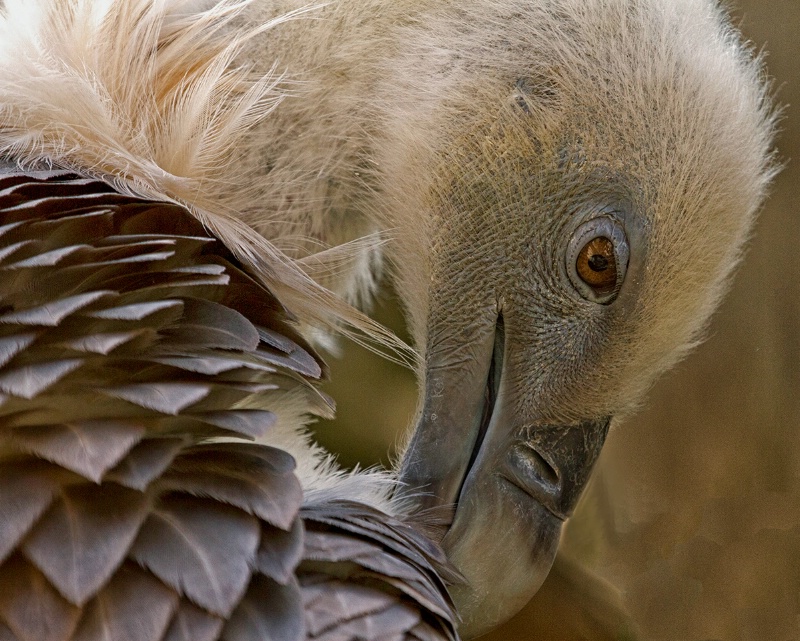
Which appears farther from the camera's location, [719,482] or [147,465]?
[719,482]

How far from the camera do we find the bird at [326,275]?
902mm

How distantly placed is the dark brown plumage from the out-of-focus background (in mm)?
718

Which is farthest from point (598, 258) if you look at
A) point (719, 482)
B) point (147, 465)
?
point (147, 465)

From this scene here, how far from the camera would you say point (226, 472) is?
3.15 feet

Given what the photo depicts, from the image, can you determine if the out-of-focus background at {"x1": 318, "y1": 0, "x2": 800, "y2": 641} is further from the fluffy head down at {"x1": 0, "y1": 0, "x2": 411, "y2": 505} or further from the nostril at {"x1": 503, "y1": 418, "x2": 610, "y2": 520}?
the fluffy head down at {"x1": 0, "y1": 0, "x2": 411, "y2": 505}

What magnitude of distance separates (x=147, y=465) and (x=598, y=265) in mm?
737

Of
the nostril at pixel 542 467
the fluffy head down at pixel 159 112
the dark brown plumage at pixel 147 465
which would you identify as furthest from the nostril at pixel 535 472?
the dark brown plumage at pixel 147 465

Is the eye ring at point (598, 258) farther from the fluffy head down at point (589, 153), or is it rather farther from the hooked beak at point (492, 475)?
the hooked beak at point (492, 475)

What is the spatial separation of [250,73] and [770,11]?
0.82 metres

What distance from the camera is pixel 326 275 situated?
59.1 inches

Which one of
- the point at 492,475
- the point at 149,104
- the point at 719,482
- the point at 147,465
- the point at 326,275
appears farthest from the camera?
the point at 719,482

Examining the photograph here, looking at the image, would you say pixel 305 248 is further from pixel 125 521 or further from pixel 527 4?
pixel 125 521

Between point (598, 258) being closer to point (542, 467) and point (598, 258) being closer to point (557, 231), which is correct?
point (557, 231)

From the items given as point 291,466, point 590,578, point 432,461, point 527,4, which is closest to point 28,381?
point 291,466
